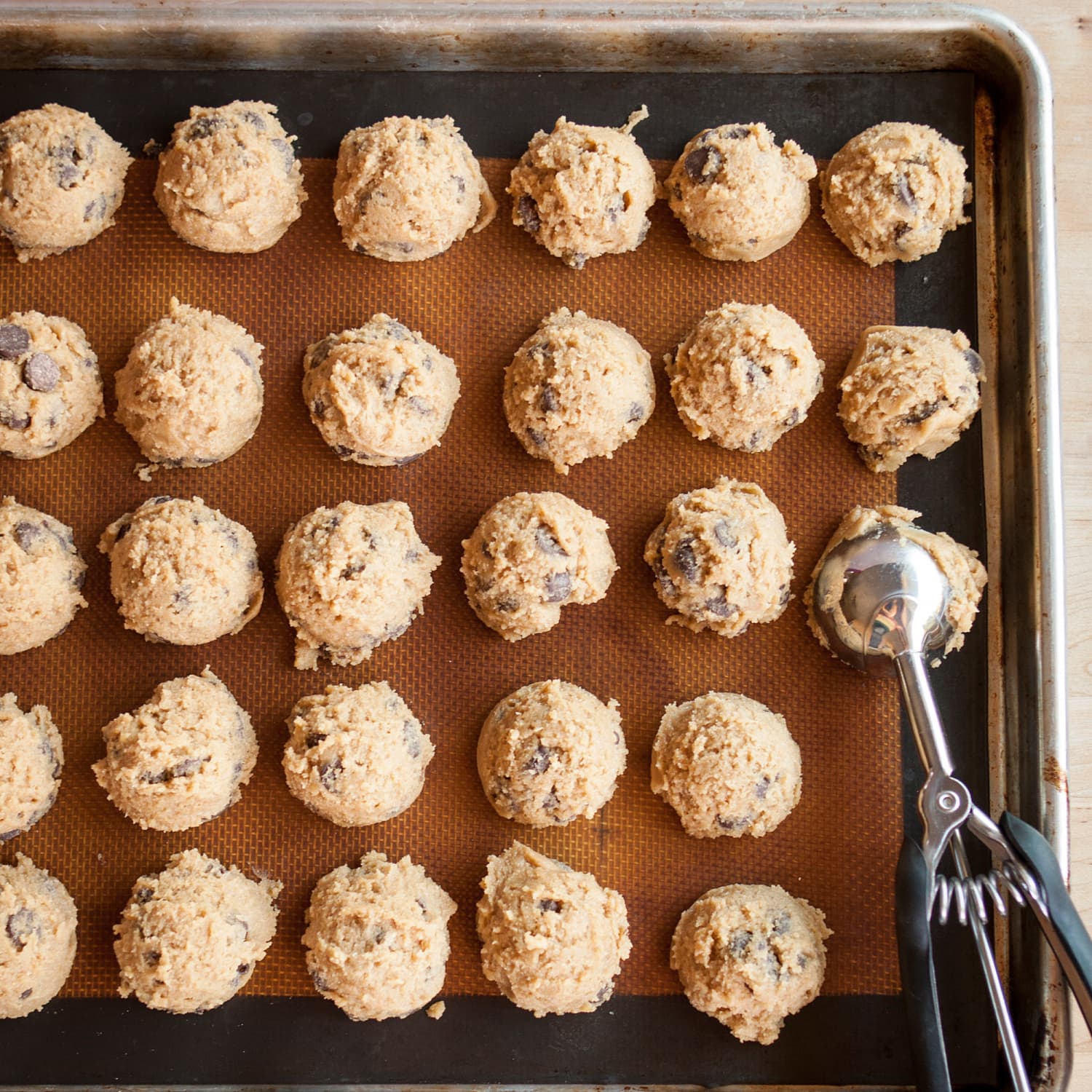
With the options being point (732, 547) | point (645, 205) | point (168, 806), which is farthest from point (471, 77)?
point (168, 806)

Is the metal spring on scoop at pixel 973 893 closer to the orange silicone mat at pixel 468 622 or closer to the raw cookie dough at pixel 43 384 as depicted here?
the orange silicone mat at pixel 468 622

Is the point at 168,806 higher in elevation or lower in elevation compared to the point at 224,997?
higher

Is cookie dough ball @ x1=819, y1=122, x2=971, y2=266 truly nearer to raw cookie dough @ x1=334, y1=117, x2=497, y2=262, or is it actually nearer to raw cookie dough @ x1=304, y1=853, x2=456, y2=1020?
raw cookie dough @ x1=334, y1=117, x2=497, y2=262

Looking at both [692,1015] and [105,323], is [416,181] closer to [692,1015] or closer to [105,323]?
[105,323]

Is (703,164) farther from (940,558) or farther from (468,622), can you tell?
(468,622)

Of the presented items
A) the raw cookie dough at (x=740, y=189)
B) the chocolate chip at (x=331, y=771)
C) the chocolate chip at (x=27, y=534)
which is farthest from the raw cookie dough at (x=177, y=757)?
the raw cookie dough at (x=740, y=189)

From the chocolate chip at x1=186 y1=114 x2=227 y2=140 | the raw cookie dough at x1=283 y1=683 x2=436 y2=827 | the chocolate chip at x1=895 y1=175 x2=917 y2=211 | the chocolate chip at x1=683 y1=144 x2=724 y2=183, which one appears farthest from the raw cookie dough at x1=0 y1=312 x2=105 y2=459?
the chocolate chip at x1=895 y1=175 x2=917 y2=211

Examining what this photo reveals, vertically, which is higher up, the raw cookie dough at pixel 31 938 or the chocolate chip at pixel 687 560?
the chocolate chip at pixel 687 560
